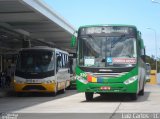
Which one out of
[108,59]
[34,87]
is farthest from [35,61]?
[108,59]

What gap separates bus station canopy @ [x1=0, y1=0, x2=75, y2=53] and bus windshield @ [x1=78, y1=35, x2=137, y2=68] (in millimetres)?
5222

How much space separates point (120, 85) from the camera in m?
19.7

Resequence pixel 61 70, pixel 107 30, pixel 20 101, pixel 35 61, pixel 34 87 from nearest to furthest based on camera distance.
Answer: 1. pixel 107 30
2. pixel 20 101
3. pixel 34 87
4. pixel 35 61
5. pixel 61 70

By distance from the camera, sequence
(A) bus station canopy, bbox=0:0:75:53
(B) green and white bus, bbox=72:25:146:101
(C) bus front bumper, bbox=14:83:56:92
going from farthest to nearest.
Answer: (C) bus front bumper, bbox=14:83:56:92, (A) bus station canopy, bbox=0:0:75:53, (B) green and white bus, bbox=72:25:146:101

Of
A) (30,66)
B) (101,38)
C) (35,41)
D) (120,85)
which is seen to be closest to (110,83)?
(120,85)

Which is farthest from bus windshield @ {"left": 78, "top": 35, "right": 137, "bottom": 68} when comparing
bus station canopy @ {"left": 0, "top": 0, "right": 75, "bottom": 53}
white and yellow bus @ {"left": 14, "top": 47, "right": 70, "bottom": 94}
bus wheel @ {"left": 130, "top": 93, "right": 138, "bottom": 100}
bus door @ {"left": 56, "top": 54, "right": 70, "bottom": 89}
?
bus door @ {"left": 56, "top": 54, "right": 70, "bottom": 89}

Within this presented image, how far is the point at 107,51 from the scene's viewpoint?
19938 millimetres

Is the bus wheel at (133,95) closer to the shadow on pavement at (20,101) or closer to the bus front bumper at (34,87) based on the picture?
the shadow on pavement at (20,101)

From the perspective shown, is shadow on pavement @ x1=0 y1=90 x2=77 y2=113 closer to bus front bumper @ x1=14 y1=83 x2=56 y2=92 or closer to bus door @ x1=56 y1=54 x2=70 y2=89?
bus front bumper @ x1=14 y1=83 x2=56 y2=92

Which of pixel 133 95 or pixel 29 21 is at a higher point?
pixel 29 21

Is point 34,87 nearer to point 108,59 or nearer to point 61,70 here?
point 61,70

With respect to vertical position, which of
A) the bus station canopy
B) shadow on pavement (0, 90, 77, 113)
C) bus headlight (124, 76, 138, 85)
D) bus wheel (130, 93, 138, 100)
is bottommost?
shadow on pavement (0, 90, 77, 113)

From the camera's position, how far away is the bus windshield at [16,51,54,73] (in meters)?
26.6

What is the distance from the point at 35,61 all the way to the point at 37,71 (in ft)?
2.45
